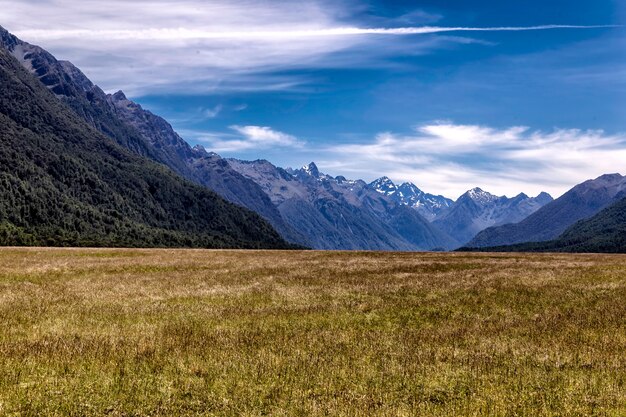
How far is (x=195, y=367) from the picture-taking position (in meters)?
12.6

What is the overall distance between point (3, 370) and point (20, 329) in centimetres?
517

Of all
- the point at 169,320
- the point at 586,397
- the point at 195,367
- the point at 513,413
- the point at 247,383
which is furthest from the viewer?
the point at 169,320

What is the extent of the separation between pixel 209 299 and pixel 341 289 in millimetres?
8095

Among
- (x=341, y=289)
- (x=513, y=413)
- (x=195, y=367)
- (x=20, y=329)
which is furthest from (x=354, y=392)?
(x=341, y=289)

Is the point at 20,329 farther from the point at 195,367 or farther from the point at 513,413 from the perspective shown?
the point at 513,413

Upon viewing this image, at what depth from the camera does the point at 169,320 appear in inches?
750

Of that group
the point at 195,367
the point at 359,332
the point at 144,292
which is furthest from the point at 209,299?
the point at 195,367

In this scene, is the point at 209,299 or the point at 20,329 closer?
the point at 20,329

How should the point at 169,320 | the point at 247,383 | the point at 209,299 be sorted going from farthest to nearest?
the point at 209,299
the point at 169,320
the point at 247,383

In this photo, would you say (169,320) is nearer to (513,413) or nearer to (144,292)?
(144,292)

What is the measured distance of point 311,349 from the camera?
49.0 feet

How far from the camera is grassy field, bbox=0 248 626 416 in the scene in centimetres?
1036

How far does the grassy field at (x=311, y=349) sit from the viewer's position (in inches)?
408

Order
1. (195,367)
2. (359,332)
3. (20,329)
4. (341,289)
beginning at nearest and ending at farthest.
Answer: (195,367) → (20,329) → (359,332) → (341,289)
